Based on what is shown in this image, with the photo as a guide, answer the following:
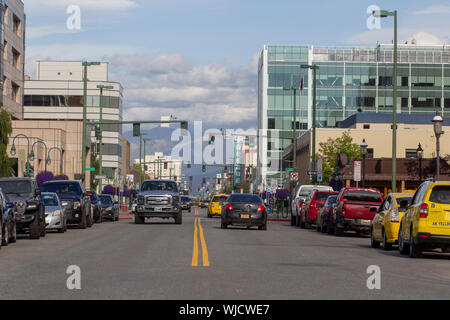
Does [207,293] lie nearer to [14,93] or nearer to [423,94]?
[14,93]

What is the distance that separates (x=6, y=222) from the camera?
23672 mm

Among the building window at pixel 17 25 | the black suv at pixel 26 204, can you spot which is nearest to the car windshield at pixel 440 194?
the black suv at pixel 26 204

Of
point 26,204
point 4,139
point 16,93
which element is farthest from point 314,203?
point 16,93

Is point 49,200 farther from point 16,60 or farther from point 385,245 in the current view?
point 16,60

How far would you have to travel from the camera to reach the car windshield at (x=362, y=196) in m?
32.2

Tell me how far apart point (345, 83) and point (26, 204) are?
9962cm

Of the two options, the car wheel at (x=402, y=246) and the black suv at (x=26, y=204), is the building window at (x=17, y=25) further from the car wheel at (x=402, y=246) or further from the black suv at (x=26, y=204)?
the car wheel at (x=402, y=246)

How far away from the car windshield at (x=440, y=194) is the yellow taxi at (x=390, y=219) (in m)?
2.36

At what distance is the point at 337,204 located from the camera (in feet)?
108

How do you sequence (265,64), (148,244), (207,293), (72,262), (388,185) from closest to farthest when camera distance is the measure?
Answer: (207,293) → (72,262) → (148,244) → (388,185) → (265,64)

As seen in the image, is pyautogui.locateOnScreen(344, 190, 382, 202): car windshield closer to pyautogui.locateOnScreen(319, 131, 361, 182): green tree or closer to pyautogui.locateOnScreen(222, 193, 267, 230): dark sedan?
pyautogui.locateOnScreen(222, 193, 267, 230): dark sedan

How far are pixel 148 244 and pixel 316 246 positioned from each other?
4736 millimetres

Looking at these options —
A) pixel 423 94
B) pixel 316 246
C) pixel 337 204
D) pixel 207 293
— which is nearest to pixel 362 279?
pixel 207 293

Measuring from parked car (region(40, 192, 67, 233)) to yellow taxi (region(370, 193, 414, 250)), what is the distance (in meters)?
12.4
